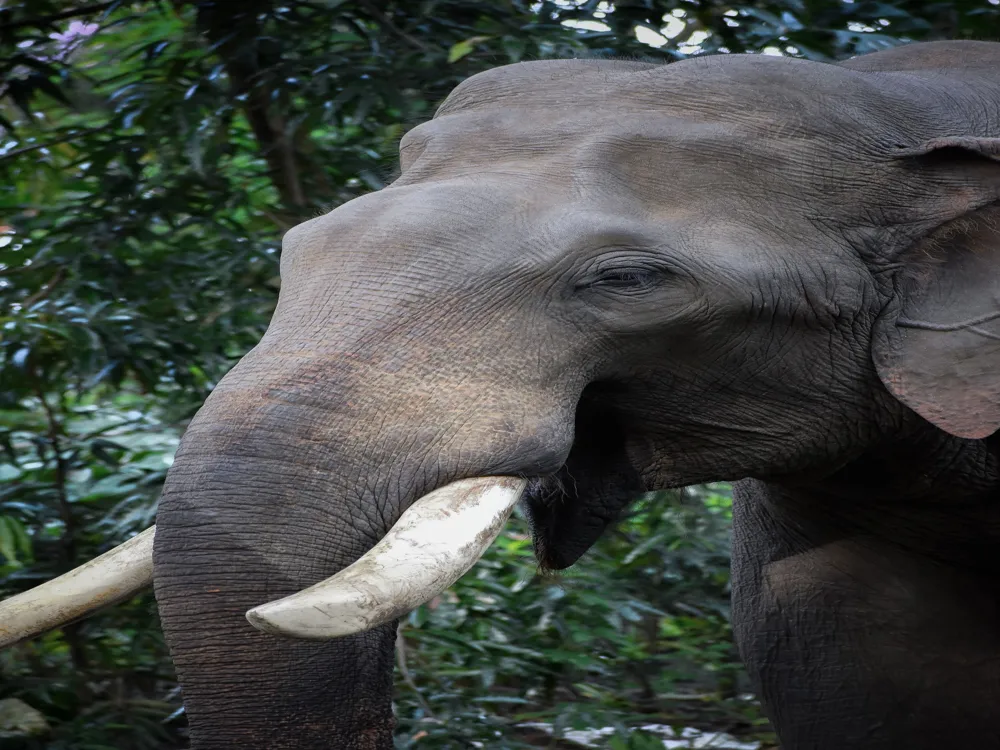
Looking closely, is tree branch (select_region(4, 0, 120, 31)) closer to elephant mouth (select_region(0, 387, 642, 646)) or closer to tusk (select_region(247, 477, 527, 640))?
elephant mouth (select_region(0, 387, 642, 646))

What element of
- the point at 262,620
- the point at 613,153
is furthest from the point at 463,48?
the point at 262,620

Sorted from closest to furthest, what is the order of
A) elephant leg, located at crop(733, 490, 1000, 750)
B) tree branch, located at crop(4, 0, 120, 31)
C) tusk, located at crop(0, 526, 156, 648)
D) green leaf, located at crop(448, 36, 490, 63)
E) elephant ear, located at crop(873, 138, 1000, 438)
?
1. tusk, located at crop(0, 526, 156, 648)
2. elephant ear, located at crop(873, 138, 1000, 438)
3. elephant leg, located at crop(733, 490, 1000, 750)
4. green leaf, located at crop(448, 36, 490, 63)
5. tree branch, located at crop(4, 0, 120, 31)

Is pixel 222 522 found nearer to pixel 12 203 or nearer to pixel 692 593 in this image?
pixel 692 593

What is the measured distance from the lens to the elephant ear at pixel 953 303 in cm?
213

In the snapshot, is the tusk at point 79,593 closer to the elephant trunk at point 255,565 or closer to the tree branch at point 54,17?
the elephant trunk at point 255,565

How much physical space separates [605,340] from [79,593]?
0.76m

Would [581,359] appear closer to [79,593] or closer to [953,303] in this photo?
[953,303]

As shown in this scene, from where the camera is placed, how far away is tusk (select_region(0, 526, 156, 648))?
74.0 inches

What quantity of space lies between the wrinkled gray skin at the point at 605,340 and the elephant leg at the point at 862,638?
0.10 metres

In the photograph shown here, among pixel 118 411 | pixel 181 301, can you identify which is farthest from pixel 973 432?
pixel 118 411

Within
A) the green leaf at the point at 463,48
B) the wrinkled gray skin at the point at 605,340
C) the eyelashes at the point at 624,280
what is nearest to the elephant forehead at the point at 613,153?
the wrinkled gray skin at the point at 605,340

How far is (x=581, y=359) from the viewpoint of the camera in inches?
77.6

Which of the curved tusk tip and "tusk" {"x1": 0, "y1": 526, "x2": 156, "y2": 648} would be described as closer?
the curved tusk tip

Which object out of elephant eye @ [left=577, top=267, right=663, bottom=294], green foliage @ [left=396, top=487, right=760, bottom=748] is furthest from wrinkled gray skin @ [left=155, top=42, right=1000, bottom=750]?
green foliage @ [left=396, top=487, right=760, bottom=748]
